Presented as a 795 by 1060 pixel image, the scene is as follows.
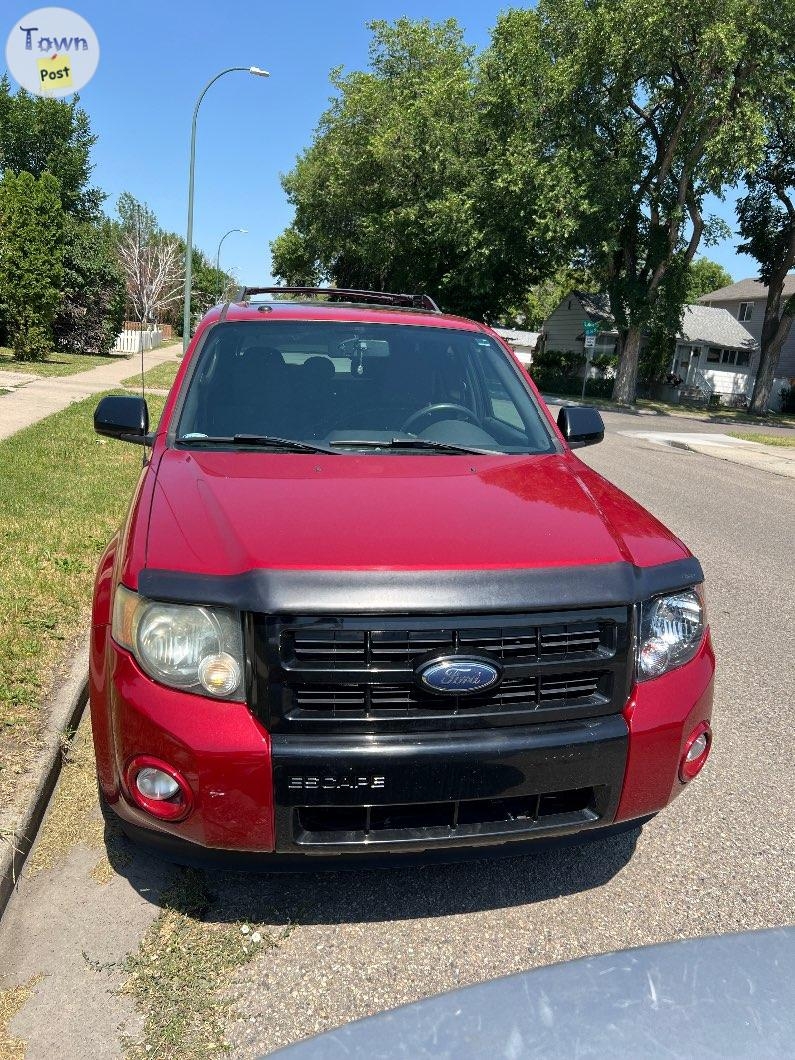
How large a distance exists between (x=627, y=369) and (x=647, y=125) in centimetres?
922

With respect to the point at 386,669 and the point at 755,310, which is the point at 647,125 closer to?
the point at 755,310

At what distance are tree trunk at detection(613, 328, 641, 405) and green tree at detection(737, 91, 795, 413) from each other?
6658 mm

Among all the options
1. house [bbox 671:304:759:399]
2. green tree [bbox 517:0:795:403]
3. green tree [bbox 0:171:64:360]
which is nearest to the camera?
green tree [bbox 0:171:64:360]

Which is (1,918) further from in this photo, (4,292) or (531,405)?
(4,292)

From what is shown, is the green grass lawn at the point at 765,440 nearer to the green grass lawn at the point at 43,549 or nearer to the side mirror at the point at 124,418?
the green grass lawn at the point at 43,549

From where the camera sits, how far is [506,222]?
33.3 metres

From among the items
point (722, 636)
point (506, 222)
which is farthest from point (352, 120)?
point (722, 636)

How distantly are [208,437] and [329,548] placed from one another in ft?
4.11

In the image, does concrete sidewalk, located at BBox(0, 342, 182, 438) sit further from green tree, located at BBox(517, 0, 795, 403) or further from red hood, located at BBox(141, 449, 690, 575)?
green tree, located at BBox(517, 0, 795, 403)

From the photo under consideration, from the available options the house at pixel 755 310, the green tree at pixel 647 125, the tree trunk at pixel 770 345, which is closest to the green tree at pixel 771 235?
the tree trunk at pixel 770 345

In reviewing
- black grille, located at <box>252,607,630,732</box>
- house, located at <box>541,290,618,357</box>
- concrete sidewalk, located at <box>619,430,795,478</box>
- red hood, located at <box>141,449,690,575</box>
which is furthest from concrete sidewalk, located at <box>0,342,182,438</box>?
house, located at <box>541,290,618,357</box>

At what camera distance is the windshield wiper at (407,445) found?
3490 millimetres

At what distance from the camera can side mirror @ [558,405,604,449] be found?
4.11 m

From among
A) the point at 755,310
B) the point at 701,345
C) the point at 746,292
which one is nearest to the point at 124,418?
the point at 701,345
